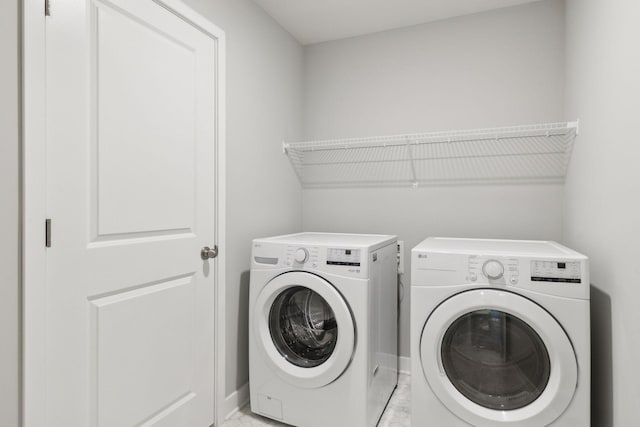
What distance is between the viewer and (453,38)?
7.59 feet

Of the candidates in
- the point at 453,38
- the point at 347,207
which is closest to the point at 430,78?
the point at 453,38

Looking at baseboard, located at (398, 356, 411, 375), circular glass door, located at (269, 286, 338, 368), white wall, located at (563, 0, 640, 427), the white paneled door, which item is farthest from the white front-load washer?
the white paneled door

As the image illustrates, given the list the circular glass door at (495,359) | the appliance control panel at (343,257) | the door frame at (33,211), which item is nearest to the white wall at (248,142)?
the appliance control panel at (343,257)

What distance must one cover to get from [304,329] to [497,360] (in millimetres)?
887

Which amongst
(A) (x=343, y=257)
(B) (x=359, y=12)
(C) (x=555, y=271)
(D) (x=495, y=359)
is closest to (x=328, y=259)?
(A) (x=343, y=257)

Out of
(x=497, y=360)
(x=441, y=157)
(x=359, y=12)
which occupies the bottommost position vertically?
(x=497, y=360)

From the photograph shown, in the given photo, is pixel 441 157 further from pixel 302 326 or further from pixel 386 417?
pixel 386 417

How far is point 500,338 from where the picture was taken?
1.50 m

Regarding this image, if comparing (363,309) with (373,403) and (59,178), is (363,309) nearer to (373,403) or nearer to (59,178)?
(373,403)

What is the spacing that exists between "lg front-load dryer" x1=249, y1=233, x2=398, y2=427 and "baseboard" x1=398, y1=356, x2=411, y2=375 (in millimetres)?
441

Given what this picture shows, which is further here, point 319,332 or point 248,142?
point 248,142

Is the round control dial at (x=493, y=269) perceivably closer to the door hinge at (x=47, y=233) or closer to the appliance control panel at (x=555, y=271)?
the appliance control panel at (x=555, y=271)

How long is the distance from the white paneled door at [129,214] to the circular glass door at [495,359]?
1.14m

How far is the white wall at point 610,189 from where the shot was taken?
1.20 m
